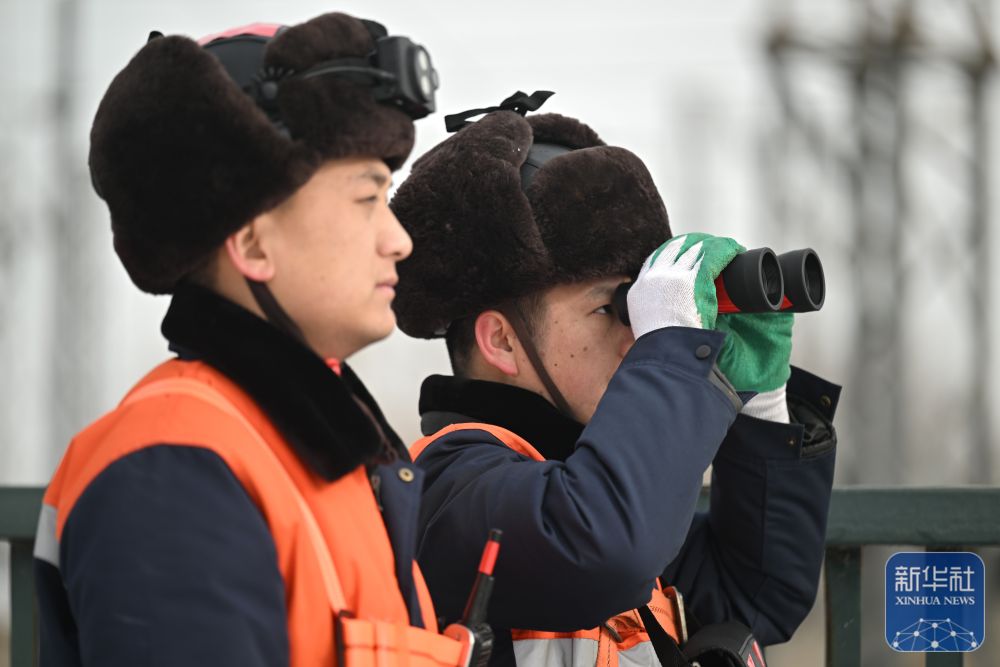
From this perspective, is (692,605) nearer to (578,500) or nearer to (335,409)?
(578,500)

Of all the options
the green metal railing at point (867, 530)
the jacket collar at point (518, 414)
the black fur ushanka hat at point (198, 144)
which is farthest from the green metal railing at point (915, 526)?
the black fur ushanka hat at point (198, 144)

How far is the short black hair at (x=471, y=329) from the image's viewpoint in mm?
2078

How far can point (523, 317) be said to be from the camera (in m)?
2.09

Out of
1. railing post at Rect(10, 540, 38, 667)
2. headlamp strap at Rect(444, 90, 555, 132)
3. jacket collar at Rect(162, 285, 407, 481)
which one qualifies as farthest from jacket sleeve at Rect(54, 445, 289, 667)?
railing post at Rect(10, 540, 38, 667)

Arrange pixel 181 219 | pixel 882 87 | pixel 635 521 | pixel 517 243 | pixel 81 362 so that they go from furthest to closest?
pixel 81 362 → pixel 882 87 → pixel 517 243 → pixel 635 521 → pixel 181 219

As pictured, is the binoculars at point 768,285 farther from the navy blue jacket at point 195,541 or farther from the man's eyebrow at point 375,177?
the navy blue jacket at point 195,541

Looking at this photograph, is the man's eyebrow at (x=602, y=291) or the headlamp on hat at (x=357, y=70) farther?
the man's eyebrow at (x=602, y=291)

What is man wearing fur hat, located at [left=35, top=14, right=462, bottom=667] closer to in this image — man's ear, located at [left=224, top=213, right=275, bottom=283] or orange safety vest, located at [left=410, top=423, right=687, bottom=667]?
man's ear, located at [left=224, top=213, right=275, bottom=283]

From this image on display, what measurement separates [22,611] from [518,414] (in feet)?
3.23

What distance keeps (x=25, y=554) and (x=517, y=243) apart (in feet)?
3.59

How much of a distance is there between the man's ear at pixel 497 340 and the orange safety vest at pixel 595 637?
128 mm

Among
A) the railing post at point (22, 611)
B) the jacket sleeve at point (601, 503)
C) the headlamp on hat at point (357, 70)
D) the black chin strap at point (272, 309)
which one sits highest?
the headlamp on hat at point (357, 70)

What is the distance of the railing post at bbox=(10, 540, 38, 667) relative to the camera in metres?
2.30

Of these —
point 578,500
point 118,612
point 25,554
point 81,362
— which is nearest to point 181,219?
point 118,612
